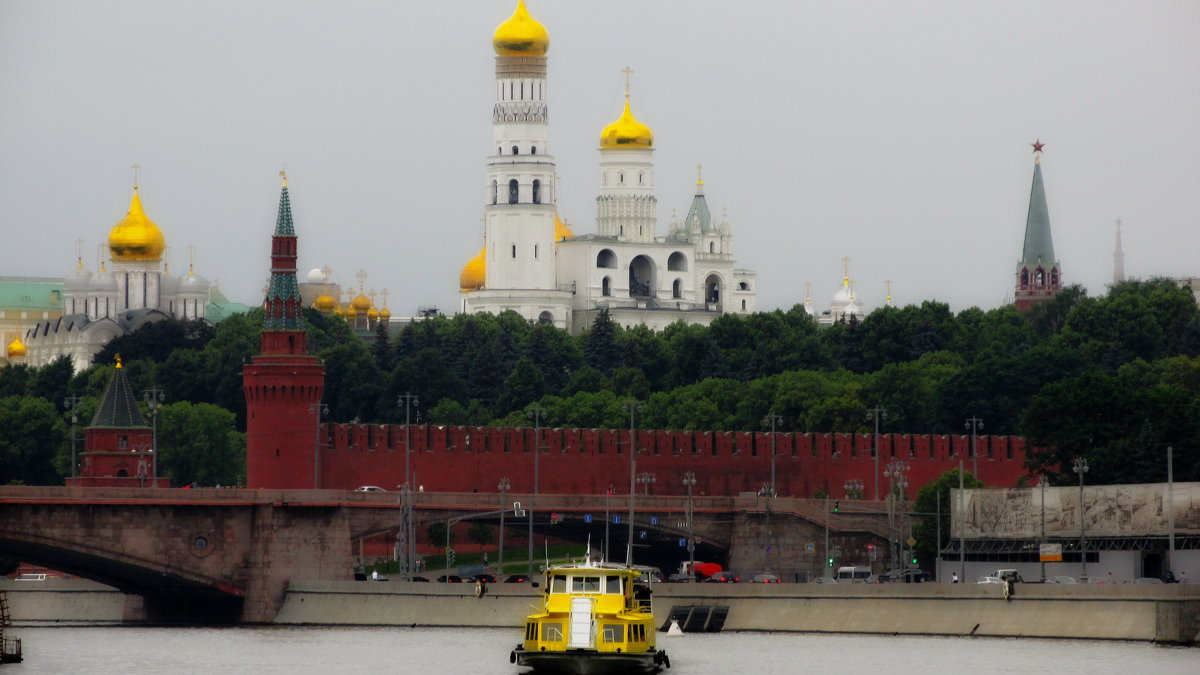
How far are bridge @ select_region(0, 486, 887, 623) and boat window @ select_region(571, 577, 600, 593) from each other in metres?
28.8

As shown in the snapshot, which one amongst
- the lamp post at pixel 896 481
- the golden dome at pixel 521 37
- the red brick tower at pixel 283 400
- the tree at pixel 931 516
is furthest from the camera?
the golden dome at pixel 521 37

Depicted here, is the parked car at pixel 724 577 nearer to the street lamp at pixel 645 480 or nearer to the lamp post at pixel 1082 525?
the lamp post at pixel 1082 525

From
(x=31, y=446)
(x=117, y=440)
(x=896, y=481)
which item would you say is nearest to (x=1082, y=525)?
(x=896, y=481)

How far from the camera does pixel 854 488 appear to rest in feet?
470

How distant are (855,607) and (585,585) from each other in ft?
60.5

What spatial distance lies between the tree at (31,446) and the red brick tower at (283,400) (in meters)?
22.9

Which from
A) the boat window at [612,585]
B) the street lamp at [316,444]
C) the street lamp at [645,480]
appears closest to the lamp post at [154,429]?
the street lamp at [316,444]

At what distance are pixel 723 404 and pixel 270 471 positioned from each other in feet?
108

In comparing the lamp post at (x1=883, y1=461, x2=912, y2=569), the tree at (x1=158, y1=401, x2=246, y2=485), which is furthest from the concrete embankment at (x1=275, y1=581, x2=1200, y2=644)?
the tree at (x1=158, y1=401, x2=246, y2=485)

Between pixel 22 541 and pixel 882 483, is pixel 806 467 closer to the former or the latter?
pixel 882 483

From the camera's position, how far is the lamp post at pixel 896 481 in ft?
406

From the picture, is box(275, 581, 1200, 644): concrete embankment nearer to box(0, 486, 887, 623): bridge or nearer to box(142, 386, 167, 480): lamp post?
box(0, 486, 887, 623): bridge

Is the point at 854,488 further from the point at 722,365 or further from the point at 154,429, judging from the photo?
the point at 722,365

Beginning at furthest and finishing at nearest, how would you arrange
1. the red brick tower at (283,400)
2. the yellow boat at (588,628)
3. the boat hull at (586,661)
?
the red brick tower at (283,400) → the yellow boat at (588,628) → the boat hull at (586,661)
